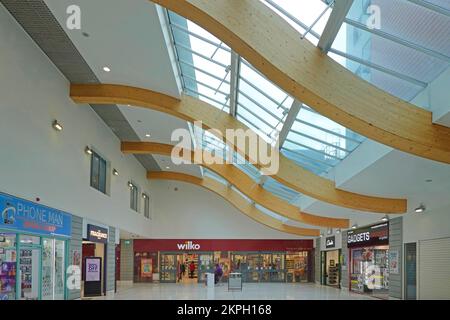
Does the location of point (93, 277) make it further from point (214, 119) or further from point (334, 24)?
point (334, 24)

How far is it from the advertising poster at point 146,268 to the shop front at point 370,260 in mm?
13250

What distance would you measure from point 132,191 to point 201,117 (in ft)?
39.1

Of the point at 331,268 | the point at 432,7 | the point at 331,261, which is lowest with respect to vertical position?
the point at 331,268

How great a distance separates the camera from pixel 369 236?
20891 mm

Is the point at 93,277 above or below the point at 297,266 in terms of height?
above

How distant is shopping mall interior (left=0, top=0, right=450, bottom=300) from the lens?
24.2ft

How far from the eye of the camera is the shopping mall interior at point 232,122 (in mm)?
7371

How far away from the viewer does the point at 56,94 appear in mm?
12539

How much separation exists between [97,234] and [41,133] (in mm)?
6747

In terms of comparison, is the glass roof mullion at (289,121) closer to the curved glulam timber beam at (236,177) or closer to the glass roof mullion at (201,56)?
the glass roof mullion at (201,56)

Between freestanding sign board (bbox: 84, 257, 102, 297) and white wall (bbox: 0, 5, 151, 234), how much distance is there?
180 centimetres

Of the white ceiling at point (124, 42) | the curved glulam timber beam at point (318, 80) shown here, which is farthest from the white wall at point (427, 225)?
the white ceiling at point (124, 42)

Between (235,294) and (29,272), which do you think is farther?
(235,294)

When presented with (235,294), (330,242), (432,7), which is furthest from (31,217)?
(330,242)
